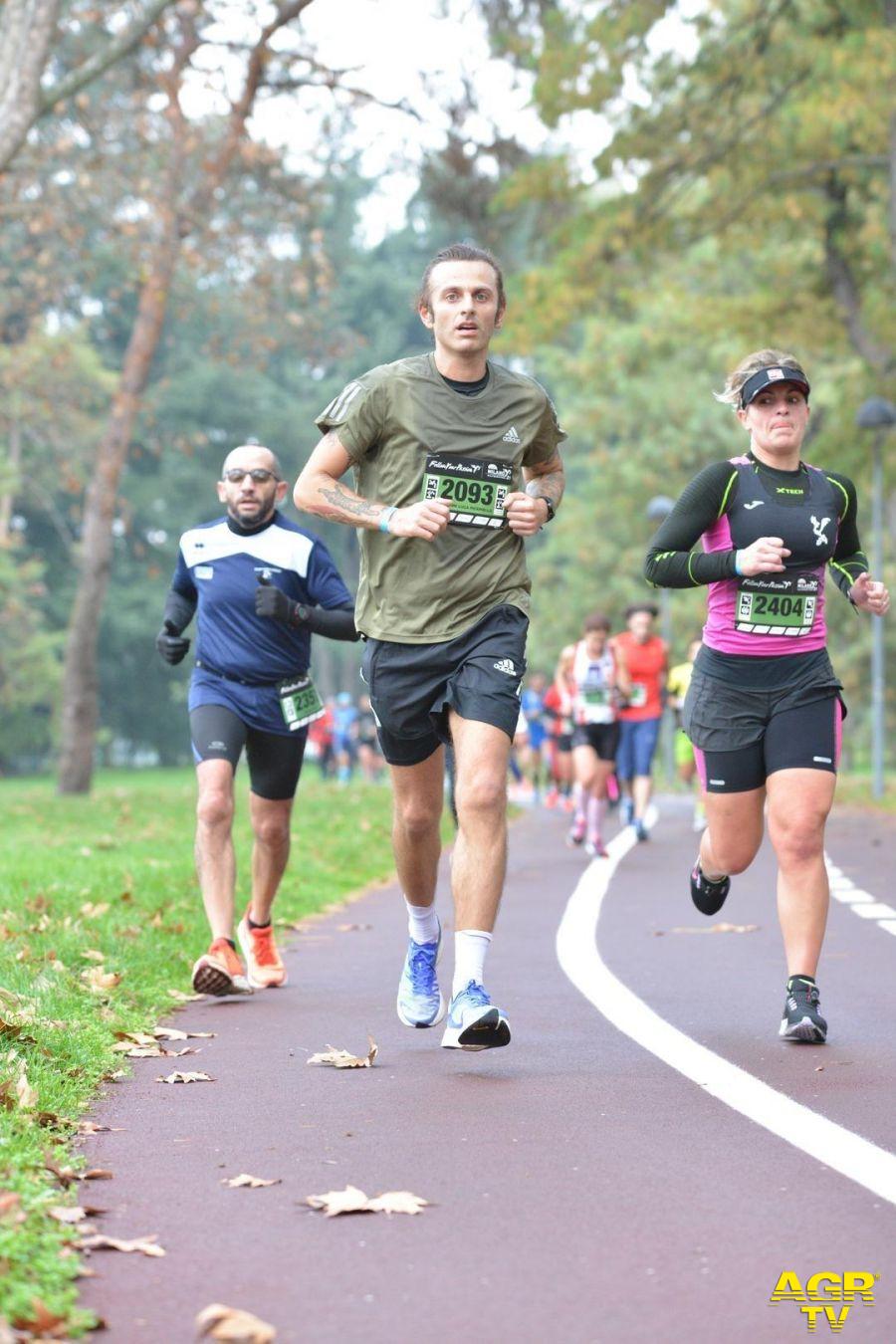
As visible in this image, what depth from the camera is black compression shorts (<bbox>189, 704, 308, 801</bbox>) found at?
8.87 metres

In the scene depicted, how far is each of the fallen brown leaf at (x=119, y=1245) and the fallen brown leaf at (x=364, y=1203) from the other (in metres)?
0.44

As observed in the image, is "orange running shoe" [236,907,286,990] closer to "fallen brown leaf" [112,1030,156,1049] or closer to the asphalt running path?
the asphalt running path

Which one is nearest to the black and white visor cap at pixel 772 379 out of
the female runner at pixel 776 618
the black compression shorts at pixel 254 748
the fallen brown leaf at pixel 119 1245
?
the female runner at pixel 776 618

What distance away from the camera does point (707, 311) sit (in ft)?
99.6

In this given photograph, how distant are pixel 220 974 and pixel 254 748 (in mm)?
1129

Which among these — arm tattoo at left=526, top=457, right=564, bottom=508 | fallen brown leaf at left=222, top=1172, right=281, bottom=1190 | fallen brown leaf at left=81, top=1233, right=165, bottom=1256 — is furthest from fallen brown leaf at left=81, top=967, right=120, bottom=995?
fallen brown leaf at left=81, top=1233, right=165, bottom=1256

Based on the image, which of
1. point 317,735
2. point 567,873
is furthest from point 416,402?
point 317,735

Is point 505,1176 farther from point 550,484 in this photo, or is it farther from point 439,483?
point 550,484

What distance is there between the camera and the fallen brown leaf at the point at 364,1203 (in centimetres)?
468

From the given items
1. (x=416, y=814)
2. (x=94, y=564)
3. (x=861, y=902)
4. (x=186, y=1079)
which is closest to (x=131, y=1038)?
(x=186, y=1079)

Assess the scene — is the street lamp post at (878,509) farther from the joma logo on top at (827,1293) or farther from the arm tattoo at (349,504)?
the joma logo on top at (827,1293)

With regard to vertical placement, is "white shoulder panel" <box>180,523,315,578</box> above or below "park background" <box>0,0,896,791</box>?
below

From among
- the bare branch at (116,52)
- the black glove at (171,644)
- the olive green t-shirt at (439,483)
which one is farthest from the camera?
the bare branch at (116,52)

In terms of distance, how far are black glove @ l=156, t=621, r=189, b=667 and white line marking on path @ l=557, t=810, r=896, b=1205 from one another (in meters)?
2.16
